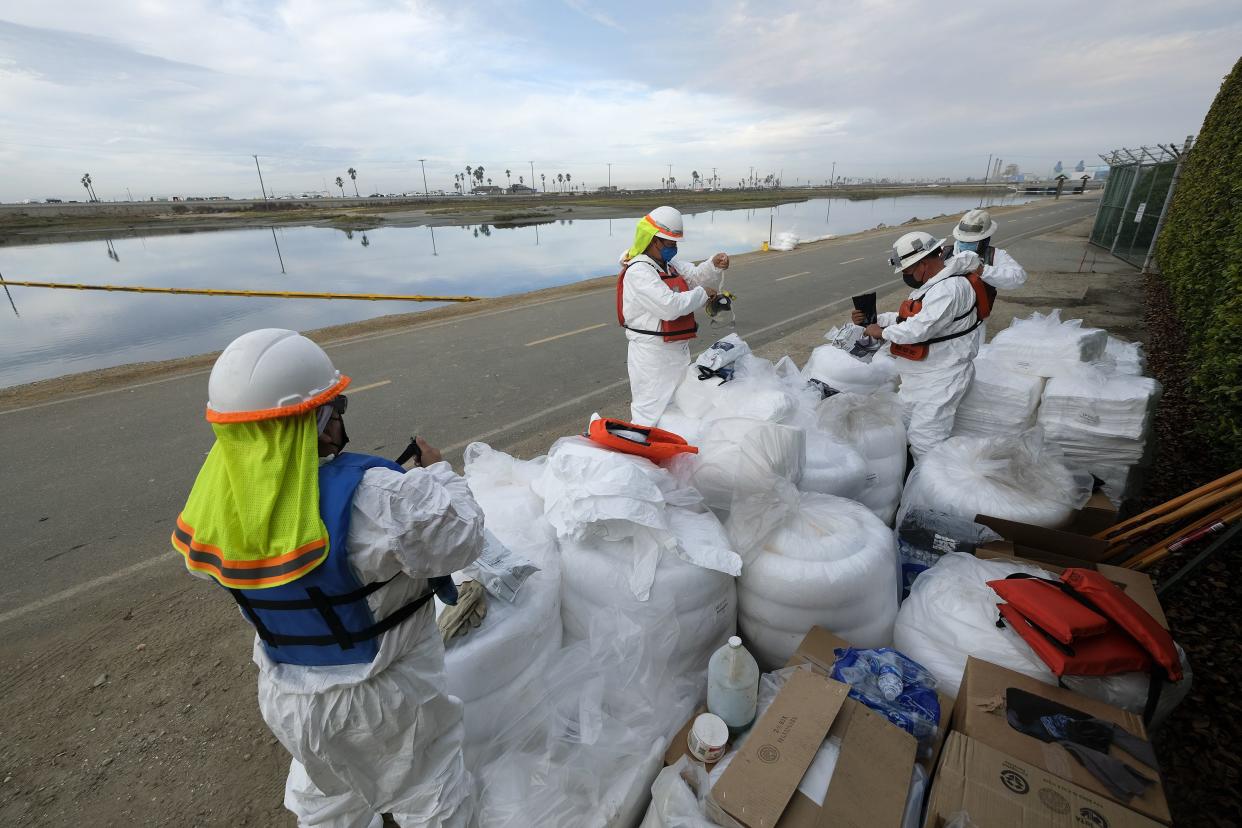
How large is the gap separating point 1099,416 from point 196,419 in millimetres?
7437

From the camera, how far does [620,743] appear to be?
1.78 meters

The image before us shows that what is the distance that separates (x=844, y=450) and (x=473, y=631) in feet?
6.62

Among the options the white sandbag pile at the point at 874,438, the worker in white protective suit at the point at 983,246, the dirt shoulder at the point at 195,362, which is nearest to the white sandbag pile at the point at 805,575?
the white sandbag pile at the point at 874,438

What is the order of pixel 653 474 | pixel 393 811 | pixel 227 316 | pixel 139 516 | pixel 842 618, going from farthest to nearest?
pixel 227 316, pixel 139 516, pixel 653 474, pixel 842 618, pixel 393 811

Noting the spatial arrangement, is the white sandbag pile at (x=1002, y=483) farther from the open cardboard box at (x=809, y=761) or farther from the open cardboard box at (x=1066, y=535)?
the open cardboard box at (x=809, y=761)

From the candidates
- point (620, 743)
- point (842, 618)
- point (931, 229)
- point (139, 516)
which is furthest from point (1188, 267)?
point (931, 229)

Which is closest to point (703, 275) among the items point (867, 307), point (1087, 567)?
point (867, 307)

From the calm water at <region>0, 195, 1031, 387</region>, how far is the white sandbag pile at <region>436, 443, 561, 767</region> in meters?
9.79

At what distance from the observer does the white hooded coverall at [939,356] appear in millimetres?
3336

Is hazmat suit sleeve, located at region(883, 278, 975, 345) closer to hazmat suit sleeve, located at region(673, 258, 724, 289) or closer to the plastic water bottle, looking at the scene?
hazmat suit sleeve, located at region(673, 258, 724, 289)

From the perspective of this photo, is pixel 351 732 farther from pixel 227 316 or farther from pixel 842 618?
pixel 227 316

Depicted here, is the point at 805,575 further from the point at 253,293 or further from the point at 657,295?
the point at 253,293

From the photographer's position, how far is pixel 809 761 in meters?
1.44

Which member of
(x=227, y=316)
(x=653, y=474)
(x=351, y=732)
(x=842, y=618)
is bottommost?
(x=227, y=316)
